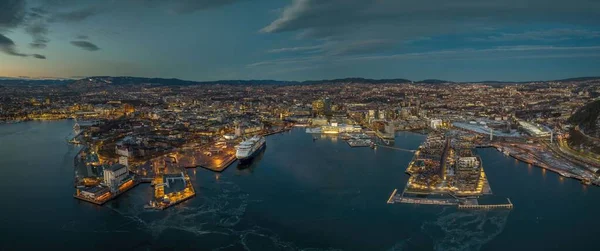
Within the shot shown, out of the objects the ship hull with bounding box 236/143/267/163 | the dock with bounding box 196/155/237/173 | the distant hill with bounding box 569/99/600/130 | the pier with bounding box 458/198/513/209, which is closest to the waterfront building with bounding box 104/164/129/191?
the dock with bounding box 196/155/237/173

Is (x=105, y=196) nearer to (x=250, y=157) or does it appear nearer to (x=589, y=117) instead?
(x=250, y=157)

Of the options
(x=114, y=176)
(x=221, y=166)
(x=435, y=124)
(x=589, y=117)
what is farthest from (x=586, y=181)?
(x=114, y=176)

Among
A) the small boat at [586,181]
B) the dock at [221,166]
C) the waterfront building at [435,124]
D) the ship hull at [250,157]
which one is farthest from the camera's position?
the waterfront building at [435,124]

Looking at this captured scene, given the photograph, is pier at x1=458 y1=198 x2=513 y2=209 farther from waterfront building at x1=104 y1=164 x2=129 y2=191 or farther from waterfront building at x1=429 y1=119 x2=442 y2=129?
waterfront building at x1=429 y1=119 x2=442 y2=129

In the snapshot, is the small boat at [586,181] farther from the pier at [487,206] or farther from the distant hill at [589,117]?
the distant hill at [589,117]

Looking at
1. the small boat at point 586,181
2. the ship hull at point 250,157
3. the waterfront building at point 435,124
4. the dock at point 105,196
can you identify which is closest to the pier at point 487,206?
the small boat at point 586,181

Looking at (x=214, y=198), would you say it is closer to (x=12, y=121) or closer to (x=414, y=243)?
(x=414, y=243)

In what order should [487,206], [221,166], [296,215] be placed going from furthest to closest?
[221,166], [487,206], [296,215]
